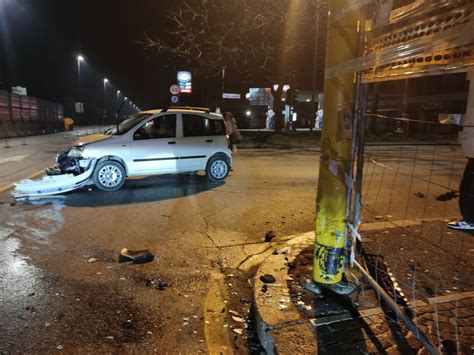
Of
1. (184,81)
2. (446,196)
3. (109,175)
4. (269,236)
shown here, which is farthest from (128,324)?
(184,81)

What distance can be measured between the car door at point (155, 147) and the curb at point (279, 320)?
542cm

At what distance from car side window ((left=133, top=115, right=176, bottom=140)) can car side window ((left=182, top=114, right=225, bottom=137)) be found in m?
0.33

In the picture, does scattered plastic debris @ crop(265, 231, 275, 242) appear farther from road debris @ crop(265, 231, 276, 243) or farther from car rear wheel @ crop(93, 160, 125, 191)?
car rear wheel @ crop(93, 160, 125, 191)

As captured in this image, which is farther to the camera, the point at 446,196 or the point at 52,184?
the point at 446,196

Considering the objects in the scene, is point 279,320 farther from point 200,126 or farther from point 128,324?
point 200,126

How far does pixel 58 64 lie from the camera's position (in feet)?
201

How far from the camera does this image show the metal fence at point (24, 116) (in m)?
28.6

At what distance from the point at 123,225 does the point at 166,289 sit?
7.73ft

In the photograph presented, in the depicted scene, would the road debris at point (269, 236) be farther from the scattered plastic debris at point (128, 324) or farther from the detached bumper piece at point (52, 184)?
the detached bumper piece at point (52, 184)

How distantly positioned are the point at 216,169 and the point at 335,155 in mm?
6623

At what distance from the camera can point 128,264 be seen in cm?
468

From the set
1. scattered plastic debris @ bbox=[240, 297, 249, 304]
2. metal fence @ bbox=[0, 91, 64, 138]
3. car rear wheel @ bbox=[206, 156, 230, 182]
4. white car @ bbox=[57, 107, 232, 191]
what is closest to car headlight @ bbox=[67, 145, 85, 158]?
white car @ bbox=[57, 107, 232, 191]

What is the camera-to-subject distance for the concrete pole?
325 centimetres

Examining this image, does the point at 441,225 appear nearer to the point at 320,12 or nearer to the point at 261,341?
the point at 261,341
